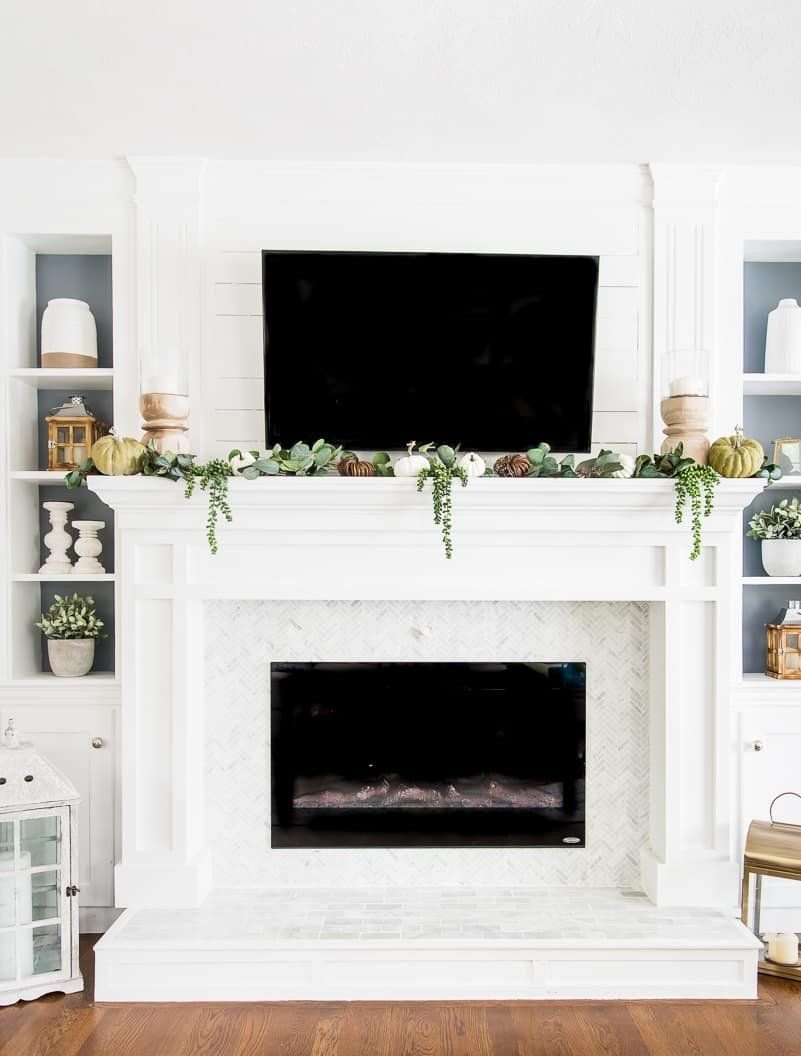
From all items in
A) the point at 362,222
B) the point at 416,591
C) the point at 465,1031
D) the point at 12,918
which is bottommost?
the point at 465,1031

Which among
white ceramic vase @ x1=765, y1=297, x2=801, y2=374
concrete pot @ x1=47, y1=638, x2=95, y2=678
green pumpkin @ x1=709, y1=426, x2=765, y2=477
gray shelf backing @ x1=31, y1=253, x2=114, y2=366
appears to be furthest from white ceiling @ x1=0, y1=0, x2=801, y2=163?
concrete pot @ x1=47, y1=638, x2=95, y2=678

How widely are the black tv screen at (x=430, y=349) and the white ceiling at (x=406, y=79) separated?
1.27 ft

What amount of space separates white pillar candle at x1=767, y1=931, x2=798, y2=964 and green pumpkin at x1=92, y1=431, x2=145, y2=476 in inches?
97.6

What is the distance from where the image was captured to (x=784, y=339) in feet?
8.92

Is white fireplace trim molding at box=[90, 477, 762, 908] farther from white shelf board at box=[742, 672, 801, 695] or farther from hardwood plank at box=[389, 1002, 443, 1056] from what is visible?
hardwood plank at box=[389, 1002, 443, 1056]

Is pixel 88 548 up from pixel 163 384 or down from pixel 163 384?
down

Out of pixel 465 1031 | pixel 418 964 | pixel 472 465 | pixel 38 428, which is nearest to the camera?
pixel 465 1031

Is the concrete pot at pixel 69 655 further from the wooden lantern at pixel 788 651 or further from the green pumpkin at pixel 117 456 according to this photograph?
the wooden lantern at pixel 788 651

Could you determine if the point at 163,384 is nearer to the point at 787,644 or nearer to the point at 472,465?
the point at 472,465

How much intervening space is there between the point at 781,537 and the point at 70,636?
2.49 metres

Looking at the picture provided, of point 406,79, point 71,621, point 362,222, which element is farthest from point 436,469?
point 71,621

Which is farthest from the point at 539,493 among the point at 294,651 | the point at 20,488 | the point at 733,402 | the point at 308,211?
the point at 20,488

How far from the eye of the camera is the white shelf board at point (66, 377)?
103 inches

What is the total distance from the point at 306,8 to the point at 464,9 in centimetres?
38
